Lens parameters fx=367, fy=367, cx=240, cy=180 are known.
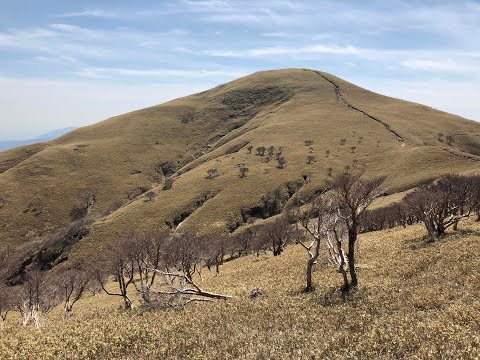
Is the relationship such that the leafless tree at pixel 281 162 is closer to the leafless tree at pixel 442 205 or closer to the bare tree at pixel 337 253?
the leafless tree at pixel 442 205

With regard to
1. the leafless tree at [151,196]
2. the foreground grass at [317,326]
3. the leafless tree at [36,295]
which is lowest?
the leafless tree at [36,295]

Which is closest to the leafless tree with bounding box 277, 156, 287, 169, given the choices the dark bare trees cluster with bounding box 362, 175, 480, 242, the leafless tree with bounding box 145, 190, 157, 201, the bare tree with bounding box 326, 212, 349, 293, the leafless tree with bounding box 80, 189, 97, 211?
the leafless tree with bounding box 145, 190, 157, 201

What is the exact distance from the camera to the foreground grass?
13.3 meters

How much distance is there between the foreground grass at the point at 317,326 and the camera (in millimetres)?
13266

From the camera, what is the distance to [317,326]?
54.9ft

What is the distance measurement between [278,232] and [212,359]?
209ft

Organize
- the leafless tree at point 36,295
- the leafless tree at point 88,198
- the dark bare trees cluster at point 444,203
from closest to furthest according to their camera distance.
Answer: the dark bare trees cluster at point 444,203, the leafless tree at point 36,295, the leafless tree at point 88,198

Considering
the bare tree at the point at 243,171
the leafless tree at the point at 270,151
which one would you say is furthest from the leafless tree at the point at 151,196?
the leafless tree at the point at 270,151

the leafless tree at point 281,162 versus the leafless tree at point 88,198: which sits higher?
the leafless tree at point 281,162

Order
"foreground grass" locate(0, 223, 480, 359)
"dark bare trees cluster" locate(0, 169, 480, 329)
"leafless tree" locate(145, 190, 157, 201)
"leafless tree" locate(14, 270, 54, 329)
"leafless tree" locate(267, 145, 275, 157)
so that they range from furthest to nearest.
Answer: "leafless tree" locate(267, 145, 275, 157), "leafless tree" locate(145, 190, 157, 201), "leafless tree" locate(14, 270, 54, 329), "dark bare trees cluster" locate(0, 169, 480, 329), "foreground grass" locate(0, 223, 480, 359)

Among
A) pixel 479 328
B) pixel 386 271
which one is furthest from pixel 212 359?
pixel 386 271

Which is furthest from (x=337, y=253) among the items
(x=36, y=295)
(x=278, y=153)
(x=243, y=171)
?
(x=278, y=153)

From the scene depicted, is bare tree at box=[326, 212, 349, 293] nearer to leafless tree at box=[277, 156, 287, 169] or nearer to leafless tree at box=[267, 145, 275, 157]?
leafless tree at box=[277, 156, 287, 169]

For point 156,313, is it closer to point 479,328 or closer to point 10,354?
point 10,354
